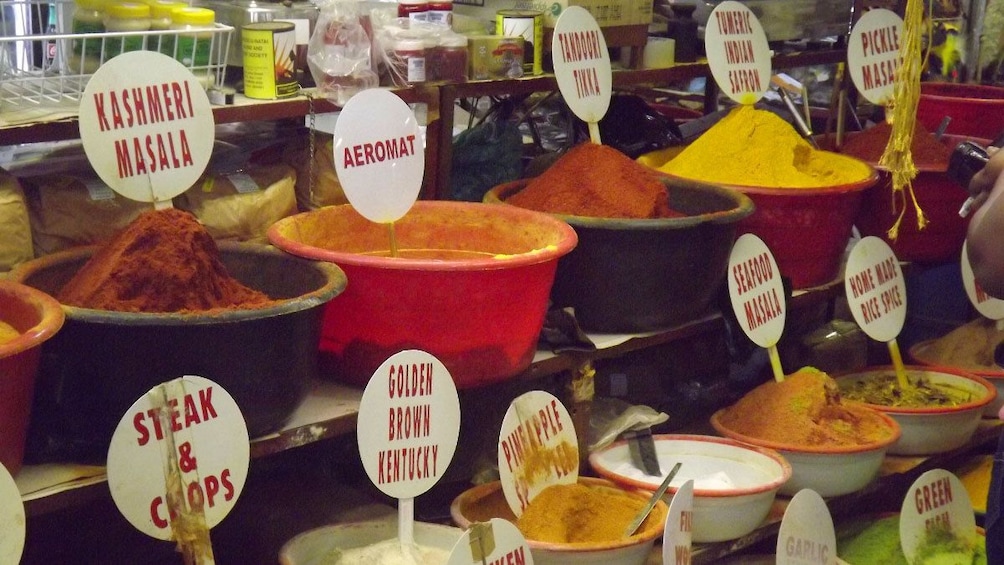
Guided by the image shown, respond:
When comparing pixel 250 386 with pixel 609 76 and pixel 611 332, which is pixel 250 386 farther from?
pixel 609 76

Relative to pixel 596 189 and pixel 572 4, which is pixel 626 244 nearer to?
pixel 596 189

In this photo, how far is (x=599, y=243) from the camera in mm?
1945

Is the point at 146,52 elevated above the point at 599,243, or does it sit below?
above

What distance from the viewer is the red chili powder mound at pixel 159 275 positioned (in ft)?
4.68

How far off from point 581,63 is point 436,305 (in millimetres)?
721

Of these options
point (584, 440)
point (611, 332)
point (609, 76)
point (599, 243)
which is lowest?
point (584, 440)

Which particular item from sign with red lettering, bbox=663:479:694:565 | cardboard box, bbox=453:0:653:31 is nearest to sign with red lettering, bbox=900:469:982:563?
sign with red lettering, bbox=663:479:694:565

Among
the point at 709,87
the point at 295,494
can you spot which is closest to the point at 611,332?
the point at 295,494

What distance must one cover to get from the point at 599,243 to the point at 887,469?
86cm

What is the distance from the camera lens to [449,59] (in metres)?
2.07

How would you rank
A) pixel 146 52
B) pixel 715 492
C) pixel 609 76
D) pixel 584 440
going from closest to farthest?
pixel 146 52
pixel 715 492
pixel 584 440
pixel 609 76

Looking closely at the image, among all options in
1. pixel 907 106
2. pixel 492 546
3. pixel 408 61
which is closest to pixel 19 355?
pixel 492 546

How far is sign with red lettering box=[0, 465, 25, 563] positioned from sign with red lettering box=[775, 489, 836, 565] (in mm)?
1161

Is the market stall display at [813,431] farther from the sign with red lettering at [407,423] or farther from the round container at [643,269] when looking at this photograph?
the sign with red lettering at [407,423]
